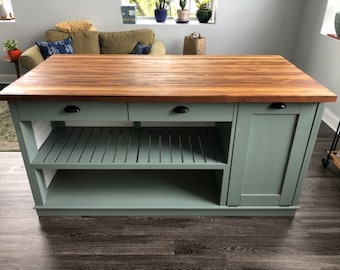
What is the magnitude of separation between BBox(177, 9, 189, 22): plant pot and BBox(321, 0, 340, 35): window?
1782 millimetres

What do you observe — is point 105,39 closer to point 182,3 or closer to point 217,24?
point 182,3

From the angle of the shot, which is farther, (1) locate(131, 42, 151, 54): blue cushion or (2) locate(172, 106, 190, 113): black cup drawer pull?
(1) locate(131, 42, 151, 54): blue cushion

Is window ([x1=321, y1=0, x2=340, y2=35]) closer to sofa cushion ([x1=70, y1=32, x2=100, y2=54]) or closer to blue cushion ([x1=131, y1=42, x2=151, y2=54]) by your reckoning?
blue cushion ([x1=131, y1=42, x2=151, y2=54])

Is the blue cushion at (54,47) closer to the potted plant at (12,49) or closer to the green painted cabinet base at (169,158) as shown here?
the potted plant at (12,49)

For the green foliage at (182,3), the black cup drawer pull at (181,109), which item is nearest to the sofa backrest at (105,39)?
the green foliage at (182,3)

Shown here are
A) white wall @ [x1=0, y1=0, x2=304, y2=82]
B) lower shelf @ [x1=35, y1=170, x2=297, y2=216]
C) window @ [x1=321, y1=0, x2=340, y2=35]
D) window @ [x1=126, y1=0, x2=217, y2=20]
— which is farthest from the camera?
window @ [x1=126, y1=0, x2=217, y2=20]

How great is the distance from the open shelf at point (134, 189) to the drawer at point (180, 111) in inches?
19.6

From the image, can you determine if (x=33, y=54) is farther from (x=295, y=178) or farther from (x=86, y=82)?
(x=295, y=178)

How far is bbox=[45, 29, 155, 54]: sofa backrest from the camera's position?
3.85 meters

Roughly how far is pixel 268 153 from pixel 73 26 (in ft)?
10.8

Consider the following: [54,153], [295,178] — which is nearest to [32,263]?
[54,153]

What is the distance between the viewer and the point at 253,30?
422 centimetres

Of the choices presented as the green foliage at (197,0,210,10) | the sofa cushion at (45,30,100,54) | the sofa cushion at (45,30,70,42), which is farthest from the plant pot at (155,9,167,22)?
the sofa cushion at (45,30,70,42)

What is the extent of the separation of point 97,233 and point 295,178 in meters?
1.30
